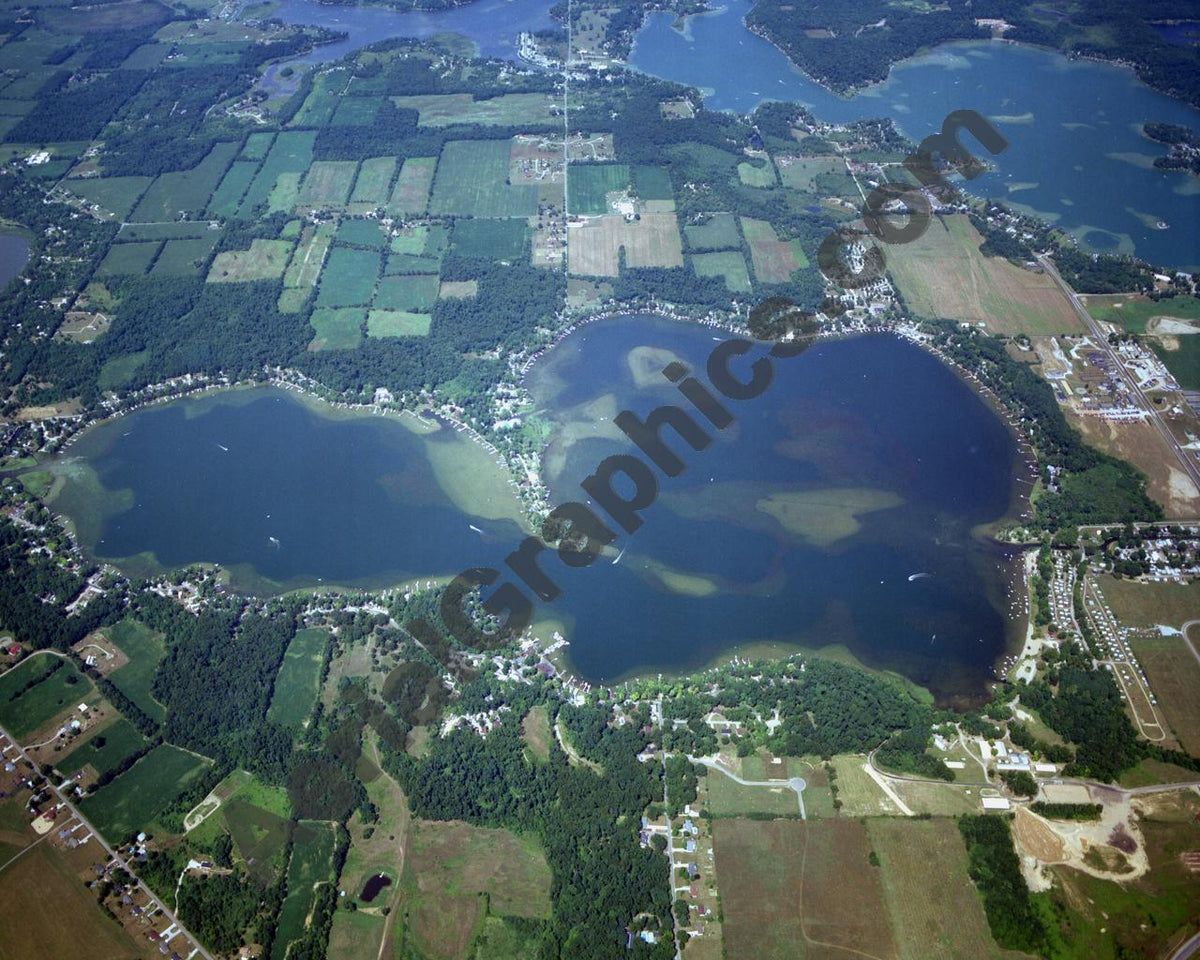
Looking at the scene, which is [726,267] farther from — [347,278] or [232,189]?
[232,189]

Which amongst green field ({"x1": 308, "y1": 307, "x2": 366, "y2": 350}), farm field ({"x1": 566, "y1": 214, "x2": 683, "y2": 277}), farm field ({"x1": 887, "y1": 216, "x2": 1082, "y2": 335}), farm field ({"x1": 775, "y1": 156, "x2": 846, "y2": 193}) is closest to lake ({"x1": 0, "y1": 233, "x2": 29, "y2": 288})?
green field ({"x1": 308, "y1": 307, "x2": 366, "y2": 350})

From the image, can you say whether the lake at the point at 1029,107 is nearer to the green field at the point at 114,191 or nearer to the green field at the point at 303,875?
the green field at the point at 114,191

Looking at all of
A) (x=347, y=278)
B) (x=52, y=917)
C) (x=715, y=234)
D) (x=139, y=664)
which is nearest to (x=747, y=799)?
(x=52, y=917)

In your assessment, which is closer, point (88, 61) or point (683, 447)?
point (683, 447)

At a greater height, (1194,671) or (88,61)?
(88,61)

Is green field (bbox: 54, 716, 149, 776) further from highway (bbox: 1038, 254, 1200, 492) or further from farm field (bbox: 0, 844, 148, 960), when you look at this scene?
highway (bbox: 1038, 254, 1200, 492)

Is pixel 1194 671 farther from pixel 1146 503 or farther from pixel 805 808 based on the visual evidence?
pixel 805 808

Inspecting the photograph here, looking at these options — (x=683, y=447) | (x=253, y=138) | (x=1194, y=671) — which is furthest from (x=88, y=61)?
(x=1194, y=671)
